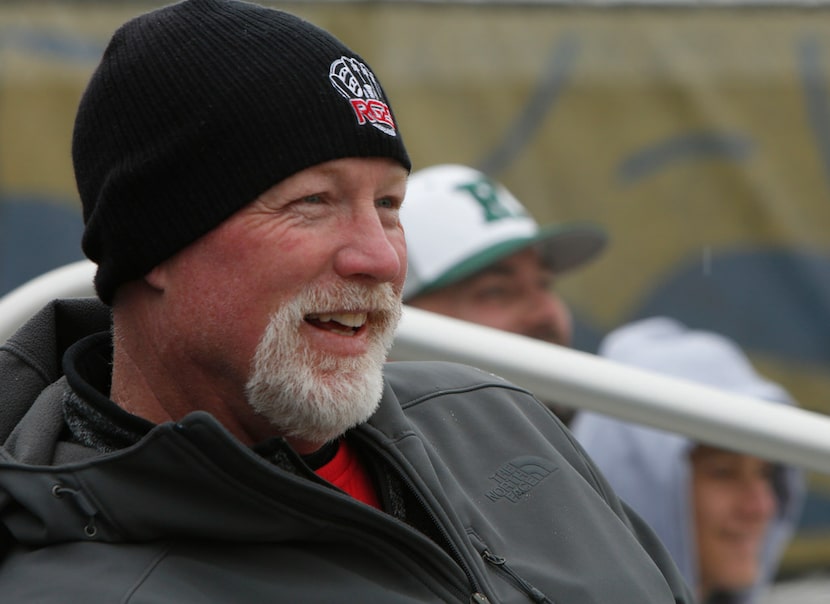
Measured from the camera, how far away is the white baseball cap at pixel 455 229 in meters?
3.47

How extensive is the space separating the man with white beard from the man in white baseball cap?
1.61m

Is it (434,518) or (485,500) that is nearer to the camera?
(434,518)

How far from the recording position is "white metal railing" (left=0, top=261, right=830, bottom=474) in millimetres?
1936

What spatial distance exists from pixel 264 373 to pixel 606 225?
313 centimetres

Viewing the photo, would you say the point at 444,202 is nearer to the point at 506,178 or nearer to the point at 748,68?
the point at 506,178

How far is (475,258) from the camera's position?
3488 mm

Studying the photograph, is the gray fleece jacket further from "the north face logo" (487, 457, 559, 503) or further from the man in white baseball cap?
the man in white baseball cap

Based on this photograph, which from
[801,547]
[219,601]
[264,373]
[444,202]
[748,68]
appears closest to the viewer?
[219,601]

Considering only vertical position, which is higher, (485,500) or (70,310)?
(70,310)

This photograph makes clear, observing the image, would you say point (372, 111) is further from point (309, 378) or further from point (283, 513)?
point (283, 513)

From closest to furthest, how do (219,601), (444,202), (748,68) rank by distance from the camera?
(219,601)
(444,202)
(748,68)

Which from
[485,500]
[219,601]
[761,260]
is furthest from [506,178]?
[219,601]

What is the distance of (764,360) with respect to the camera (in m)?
4.64

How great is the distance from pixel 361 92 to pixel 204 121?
0.21m
